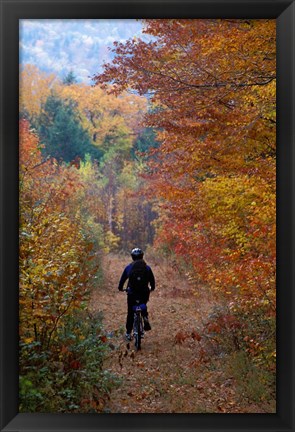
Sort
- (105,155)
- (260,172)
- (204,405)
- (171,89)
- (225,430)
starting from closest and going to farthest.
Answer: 1. (225,430)
2. (204,405)
3. (260,172)
4. (171,89)
5. (105,155)

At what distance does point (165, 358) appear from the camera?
777cm

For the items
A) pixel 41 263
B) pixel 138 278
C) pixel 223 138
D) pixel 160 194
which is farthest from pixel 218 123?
pixel 41 263

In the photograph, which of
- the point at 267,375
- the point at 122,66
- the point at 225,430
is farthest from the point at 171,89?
the point at 225,430

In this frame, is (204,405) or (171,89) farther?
(171,89)

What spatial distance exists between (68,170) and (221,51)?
277 centimetres

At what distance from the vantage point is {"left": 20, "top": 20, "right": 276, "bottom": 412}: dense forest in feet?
20.0

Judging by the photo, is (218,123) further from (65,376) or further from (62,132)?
(65,376)

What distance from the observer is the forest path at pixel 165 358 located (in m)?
6.25

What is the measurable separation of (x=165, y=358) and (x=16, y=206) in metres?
3.31

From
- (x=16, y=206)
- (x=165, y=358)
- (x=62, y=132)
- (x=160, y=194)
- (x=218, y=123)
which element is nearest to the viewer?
(x=16, y=206)

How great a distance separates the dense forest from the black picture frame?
0.23 metres

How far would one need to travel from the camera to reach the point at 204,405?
623 cm

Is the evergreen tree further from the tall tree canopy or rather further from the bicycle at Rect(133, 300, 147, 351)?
the bicycle at Rect(133, 300, 147, 351)
